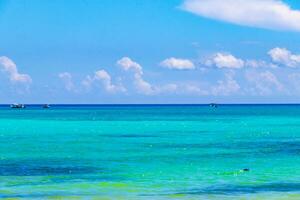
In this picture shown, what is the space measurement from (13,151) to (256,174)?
2527 centimetres

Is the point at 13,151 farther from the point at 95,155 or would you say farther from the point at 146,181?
the point at 146,181

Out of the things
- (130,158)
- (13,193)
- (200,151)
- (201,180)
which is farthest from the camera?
(200,151)

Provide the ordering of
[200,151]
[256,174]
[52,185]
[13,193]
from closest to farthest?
1. [13,193]
2. [52,185]
3. [256,174]
4. [200,151]

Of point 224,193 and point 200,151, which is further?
point 200,151

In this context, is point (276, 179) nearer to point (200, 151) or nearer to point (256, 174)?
point (256, 174)

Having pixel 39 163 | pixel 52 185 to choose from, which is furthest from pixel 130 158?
pixel 52 185

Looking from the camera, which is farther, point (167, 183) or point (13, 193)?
point (167, 183)

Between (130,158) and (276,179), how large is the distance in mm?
15511

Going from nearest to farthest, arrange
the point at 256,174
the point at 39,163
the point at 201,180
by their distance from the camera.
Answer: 1. the point at 201,180
2. the point at 256,174
3. the point at 39,163

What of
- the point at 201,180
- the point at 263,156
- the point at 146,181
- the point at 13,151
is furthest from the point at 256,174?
the point at 13,151

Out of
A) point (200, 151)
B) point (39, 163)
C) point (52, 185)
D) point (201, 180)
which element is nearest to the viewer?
point (52, 185)

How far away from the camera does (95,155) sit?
174ft

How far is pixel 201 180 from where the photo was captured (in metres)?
36.9

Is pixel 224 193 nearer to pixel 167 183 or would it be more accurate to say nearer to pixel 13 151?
pixel 167 183
